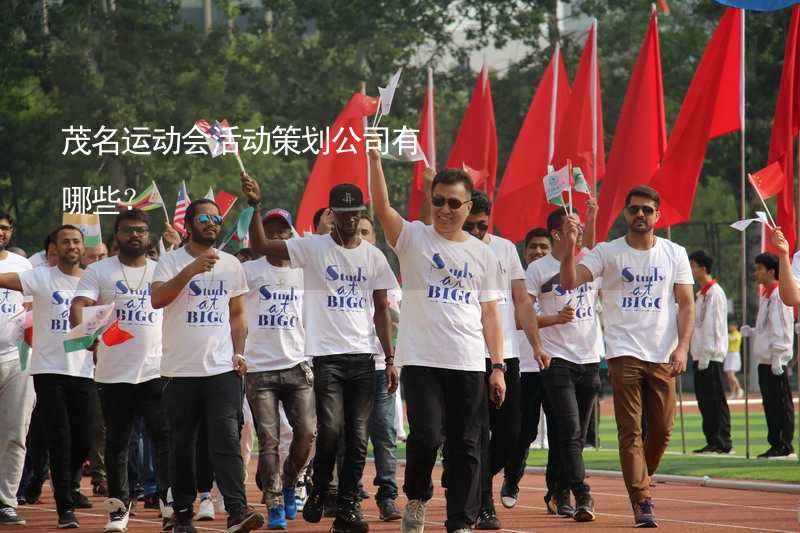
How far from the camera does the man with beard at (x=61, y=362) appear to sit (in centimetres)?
1227

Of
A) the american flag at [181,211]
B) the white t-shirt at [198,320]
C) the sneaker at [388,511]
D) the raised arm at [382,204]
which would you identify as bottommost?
the sneaker at [388,511]

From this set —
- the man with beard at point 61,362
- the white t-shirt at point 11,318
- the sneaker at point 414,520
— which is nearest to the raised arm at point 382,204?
the sneaker at point 414,520

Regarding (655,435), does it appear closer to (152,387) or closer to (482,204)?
(482,204)

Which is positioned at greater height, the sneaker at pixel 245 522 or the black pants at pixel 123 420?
the black pants at pixel 123 420

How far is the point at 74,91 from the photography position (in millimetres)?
38219

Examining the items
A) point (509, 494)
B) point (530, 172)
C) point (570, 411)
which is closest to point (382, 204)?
point (570, 411)

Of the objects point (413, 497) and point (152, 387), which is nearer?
point (413, 497)

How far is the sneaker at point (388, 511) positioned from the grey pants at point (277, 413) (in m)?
0.65

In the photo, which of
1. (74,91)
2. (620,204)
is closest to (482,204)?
(620,204)

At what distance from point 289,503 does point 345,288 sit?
1.93m

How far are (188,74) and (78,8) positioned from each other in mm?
3189

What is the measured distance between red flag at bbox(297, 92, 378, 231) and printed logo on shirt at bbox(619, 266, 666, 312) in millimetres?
9618

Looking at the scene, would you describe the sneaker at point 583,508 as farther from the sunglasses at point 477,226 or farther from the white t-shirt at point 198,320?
the white t-shirt at point 198,320

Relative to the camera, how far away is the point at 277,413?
1190 centimetres
